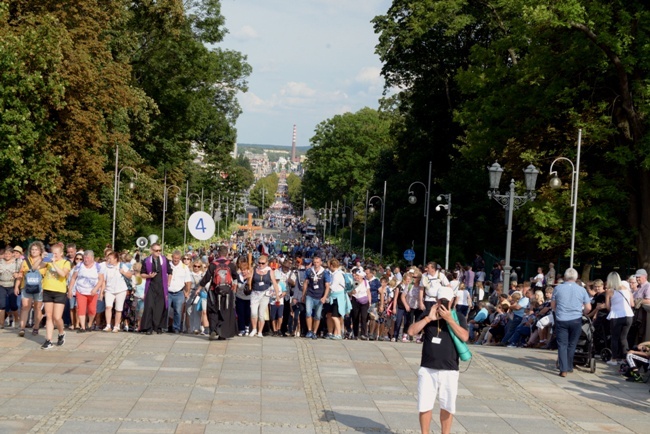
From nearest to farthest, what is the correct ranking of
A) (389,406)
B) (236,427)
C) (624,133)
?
1. (236,427)
2. (389,406)
3. (624,133)

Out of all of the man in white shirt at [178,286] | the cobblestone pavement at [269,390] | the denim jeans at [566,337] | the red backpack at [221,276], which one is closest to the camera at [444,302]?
the cobblestone pavement at [269,390]

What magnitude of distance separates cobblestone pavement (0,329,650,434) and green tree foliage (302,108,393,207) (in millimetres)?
89770

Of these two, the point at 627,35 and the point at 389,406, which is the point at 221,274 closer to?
the point at 389,406

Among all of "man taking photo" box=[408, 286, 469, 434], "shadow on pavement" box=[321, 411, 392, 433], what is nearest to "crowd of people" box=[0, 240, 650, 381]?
"shadow on pavement" box=[321, 411, 392, 433]

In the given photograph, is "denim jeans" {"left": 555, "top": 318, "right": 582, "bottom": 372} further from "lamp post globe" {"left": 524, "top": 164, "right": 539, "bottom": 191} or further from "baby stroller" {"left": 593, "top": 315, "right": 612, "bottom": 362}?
"lamp post globe" {"left": 524, "top": 164, "right": 539, "bottom": 191}

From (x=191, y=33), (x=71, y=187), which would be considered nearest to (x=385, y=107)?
(x=191, y=33)

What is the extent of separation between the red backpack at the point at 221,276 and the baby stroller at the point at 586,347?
6316mm

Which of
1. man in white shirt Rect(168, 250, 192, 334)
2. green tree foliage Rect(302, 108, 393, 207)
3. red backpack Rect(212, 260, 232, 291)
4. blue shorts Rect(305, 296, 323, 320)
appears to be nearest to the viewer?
red backpack Rect(212, 260, 232, 291)

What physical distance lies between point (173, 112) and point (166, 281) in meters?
35.1

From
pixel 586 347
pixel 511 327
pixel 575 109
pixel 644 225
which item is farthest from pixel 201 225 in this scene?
pixel 575 109

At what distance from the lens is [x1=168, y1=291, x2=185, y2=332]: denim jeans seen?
17922mm

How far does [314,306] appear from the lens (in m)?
18.6

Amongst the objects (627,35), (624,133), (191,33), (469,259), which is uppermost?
(191,33)

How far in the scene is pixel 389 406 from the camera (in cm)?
1223
